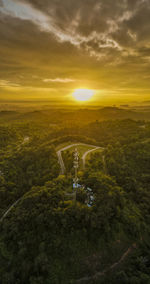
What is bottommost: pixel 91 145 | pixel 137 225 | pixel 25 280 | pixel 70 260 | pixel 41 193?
pixel 25 280

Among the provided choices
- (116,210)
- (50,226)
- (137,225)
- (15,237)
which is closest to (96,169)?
(116,210)

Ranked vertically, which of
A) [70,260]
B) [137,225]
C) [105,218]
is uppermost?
[105,218]

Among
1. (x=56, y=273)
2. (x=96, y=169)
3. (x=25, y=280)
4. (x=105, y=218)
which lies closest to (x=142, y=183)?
(x=96, y=169)

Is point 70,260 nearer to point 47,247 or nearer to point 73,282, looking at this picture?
point 73,282

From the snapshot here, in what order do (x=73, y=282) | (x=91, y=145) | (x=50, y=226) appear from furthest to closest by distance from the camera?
1. (x=91, y=145)
2. (x=50, y=226)
3. (x=73, y=282)

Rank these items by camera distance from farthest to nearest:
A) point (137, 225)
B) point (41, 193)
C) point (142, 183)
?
point (142, 183) < point (41, 193) < point (137, 225)

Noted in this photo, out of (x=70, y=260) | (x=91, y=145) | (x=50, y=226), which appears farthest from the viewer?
(x=91, y=145)

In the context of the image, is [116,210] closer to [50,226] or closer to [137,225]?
[137,225]

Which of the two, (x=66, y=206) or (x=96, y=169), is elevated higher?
(x=96, y=169)

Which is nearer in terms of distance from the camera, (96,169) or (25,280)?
(25,280)
